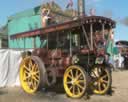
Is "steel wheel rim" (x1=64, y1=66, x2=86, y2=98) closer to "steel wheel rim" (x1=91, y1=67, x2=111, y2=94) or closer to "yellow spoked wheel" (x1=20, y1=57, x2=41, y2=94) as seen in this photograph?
"steel wheel rim" (x1=91, y1=67, x2=111, y2=94)

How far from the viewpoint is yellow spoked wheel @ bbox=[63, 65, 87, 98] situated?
41.3 feet

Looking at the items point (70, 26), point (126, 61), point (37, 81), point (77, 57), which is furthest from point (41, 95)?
point (126, 61)

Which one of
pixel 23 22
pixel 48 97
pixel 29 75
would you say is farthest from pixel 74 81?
pixel 23 22

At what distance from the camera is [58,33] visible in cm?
1416

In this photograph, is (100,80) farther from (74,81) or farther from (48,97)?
(48,97)

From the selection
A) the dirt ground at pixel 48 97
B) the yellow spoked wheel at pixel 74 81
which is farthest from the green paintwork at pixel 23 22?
the yellow spoked wheel at pixel 74 81

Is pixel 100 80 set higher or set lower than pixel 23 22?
lower

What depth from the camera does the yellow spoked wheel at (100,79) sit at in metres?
13.6

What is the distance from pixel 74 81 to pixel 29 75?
107 inches

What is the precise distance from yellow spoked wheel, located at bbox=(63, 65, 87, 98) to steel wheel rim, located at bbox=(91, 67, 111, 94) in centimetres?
109

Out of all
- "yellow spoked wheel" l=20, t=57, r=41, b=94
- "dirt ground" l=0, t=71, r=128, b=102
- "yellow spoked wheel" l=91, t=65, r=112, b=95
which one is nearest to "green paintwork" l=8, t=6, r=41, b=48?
"yellow spoked wheel" l=20, t=57, r=41, b=94

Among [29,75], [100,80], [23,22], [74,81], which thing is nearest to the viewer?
[74,81]

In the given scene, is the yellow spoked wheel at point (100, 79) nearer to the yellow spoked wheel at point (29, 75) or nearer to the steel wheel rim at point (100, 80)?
the steel wheel rim at point (100, 80)

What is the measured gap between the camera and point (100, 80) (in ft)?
45.4
